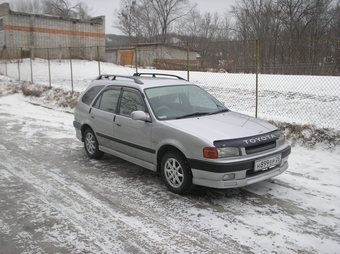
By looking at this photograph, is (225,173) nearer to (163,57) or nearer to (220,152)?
(220,152)

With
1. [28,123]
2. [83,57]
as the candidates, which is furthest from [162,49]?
[28,123]

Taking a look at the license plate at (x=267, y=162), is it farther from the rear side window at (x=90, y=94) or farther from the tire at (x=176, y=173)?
the rear side window at (x=90, y=94)

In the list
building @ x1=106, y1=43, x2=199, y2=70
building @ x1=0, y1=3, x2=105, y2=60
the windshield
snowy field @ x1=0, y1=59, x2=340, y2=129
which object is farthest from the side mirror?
building @ x1=0, y1=3, x2=105, y2=60

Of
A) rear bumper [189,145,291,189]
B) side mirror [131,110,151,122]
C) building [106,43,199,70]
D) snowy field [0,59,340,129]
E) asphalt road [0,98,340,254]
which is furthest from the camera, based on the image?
building [106,43,199,70]

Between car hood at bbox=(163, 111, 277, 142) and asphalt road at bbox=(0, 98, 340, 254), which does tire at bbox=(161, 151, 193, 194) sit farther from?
car hood at bbox=(163, 111, 277, 142)

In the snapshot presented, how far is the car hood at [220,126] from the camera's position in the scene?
434cm

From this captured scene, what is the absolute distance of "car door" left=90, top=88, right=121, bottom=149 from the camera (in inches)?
227

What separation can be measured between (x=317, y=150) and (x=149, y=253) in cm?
484

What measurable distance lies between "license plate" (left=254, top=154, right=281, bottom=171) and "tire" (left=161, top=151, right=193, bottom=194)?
90cm

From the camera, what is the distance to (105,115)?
19.3 ft

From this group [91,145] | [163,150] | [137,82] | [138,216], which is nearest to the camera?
[138,216]

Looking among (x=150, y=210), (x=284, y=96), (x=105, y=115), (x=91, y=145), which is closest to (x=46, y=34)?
(x=284, y=96)

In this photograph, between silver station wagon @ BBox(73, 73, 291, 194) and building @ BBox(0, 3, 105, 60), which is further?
building @ BBox(0, 3, 105, 60)

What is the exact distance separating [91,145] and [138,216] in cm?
278
